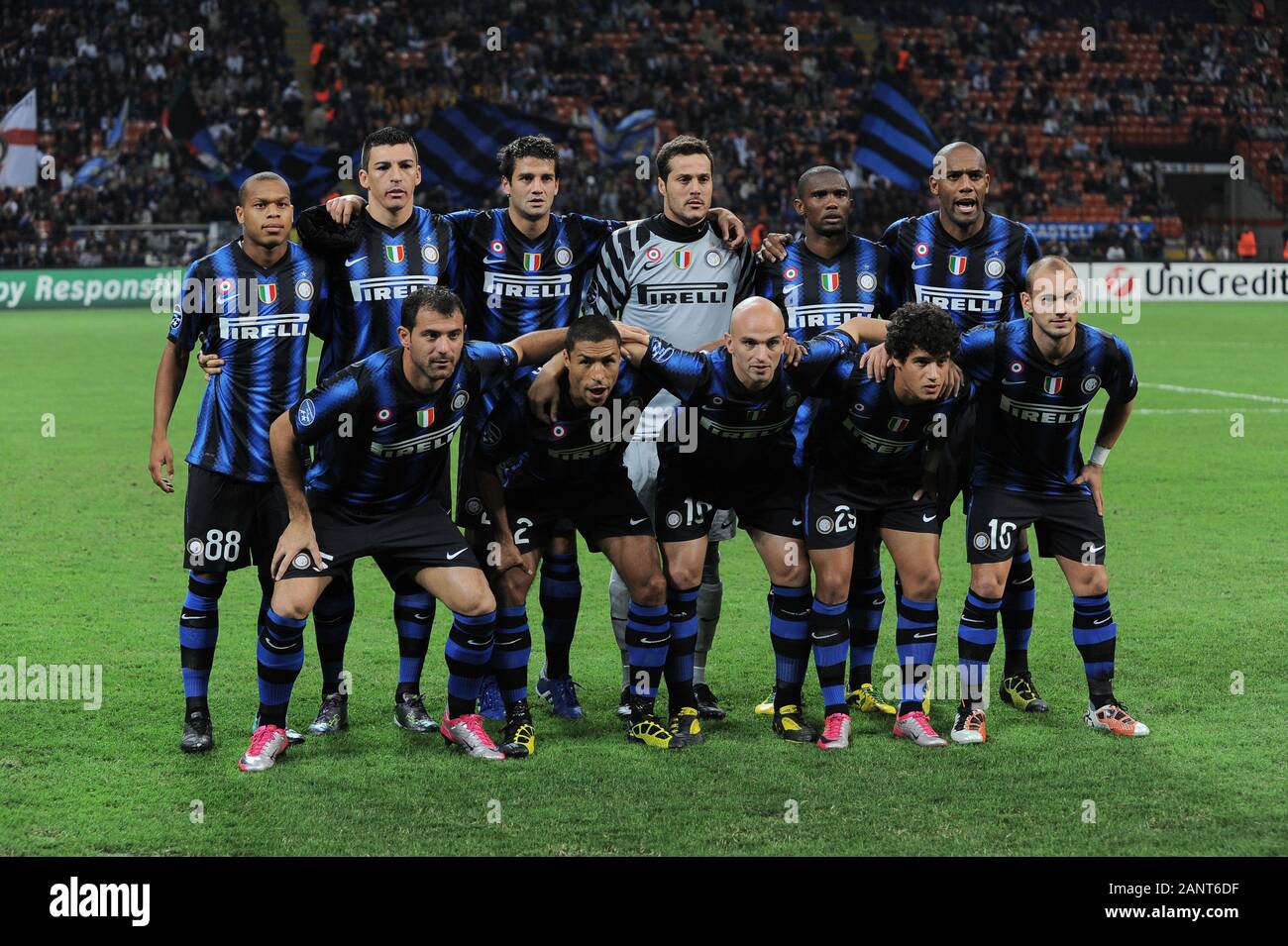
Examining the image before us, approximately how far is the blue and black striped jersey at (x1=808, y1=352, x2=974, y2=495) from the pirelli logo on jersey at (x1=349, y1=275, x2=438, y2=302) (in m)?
1.66

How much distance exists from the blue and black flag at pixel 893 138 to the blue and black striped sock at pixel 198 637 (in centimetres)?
2402

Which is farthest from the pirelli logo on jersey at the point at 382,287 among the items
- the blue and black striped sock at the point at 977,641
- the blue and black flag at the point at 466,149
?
the blue and black flag at the point at 466,149

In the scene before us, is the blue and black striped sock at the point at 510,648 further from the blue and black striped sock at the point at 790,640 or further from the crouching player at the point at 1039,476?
the crouching player at the point at 1039,476

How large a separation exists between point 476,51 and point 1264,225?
19000 mm

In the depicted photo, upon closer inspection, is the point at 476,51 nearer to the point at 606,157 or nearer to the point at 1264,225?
the point at 606,157

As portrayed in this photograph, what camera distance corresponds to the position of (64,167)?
33.5 meters

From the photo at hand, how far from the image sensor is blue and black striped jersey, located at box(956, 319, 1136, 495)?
575cm

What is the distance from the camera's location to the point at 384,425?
17.8 ft

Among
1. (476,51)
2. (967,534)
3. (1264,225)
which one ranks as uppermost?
(476,51)

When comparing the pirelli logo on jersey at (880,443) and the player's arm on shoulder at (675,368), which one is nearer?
the player's arm on shoulder at (675,368)

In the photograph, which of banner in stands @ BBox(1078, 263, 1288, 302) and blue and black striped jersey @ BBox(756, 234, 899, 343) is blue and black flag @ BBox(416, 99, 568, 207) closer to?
banner in stands @ BBox(1078, 263, 1288, 302)

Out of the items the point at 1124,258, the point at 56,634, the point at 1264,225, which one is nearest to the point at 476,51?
the point at 1124,258

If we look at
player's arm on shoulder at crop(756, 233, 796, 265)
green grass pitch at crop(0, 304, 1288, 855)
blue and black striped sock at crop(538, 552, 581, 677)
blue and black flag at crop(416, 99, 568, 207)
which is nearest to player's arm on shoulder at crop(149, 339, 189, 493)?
green grass pitch at crop(0, 304, 1288, 855)

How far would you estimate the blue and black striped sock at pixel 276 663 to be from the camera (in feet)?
18.0
